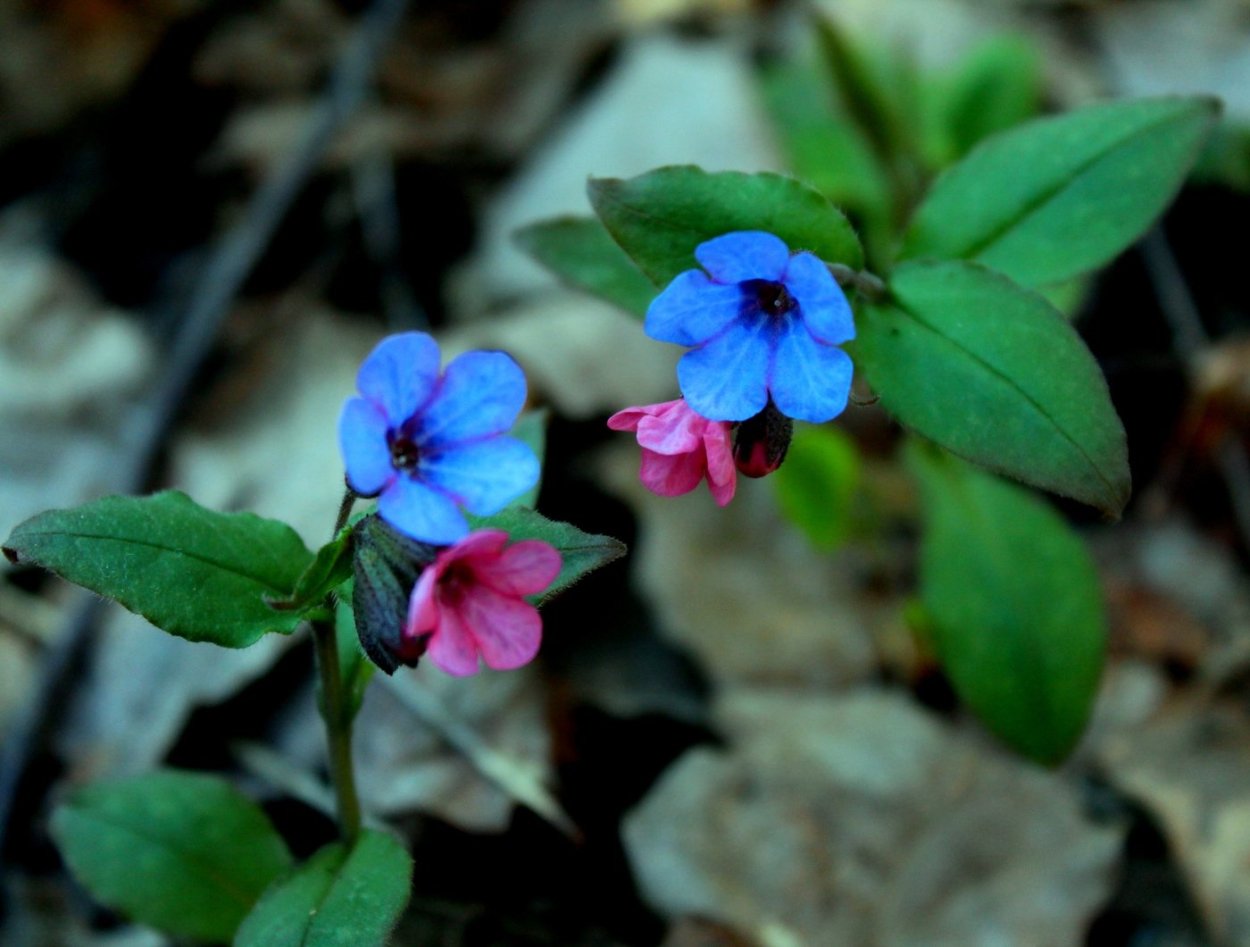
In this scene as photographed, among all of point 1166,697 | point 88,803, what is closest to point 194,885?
point 88,803

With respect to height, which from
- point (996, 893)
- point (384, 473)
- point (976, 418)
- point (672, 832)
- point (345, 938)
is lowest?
point (996, 893)

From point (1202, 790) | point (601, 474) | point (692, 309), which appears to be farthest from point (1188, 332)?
point (692, 309)

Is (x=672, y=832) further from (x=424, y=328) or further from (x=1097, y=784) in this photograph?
(x=424, y=328)

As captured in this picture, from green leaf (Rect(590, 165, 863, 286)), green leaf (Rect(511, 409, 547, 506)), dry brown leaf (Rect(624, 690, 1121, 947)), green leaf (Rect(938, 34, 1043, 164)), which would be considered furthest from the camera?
green leaf (Rect(938, 34, 1043, 164))

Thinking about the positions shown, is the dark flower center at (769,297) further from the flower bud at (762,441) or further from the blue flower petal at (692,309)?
the flower bud at (762,441)

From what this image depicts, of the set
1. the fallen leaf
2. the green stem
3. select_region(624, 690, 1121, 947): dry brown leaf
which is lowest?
select_region(624, 690, 1121, 947): dry brown leaf

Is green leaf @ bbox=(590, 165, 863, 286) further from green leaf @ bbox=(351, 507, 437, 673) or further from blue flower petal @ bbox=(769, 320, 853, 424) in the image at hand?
green leaf @ bbox=(351, 507, 437, 673)

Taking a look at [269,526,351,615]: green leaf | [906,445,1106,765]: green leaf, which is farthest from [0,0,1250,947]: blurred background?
[269,526,351,615]: green leaf
